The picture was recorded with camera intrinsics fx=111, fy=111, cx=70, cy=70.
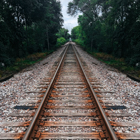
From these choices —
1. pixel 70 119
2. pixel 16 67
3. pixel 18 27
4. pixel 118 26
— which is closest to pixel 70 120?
pixel 70 119

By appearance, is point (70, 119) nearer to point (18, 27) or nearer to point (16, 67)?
point (16, 67)

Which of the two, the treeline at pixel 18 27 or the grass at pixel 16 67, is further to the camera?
the treeline at pixel 18 27

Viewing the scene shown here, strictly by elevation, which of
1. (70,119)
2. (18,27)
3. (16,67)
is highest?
(18,27)

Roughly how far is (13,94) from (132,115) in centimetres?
466

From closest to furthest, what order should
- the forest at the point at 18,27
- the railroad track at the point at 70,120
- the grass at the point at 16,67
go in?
the railroad track at the point at 70,120
the grass at the point at 16,67
the forest at the point at 18,27

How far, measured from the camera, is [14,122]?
3115 mm

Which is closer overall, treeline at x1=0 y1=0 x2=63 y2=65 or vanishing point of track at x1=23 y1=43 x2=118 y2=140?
vanishing point of track at x1=23 y1=43 x2=118 y2=140

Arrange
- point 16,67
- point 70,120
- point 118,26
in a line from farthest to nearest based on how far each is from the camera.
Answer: point 118,26
point 16,67
point 70,120

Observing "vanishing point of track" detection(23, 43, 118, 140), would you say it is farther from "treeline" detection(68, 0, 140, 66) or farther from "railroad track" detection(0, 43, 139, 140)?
"treeline" detection(68, 0, 140, 66)

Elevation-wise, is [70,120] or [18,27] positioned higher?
[18,27]

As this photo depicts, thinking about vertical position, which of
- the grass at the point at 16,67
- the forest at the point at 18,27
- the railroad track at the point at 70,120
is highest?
the forest at the point at 18,27

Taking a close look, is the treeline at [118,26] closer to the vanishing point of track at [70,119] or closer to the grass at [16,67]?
the vanishing point of track at [70,119]

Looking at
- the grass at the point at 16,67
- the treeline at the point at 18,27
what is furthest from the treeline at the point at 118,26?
the grass at the point at 16,67

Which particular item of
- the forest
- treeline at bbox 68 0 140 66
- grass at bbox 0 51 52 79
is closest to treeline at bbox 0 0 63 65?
the forest
